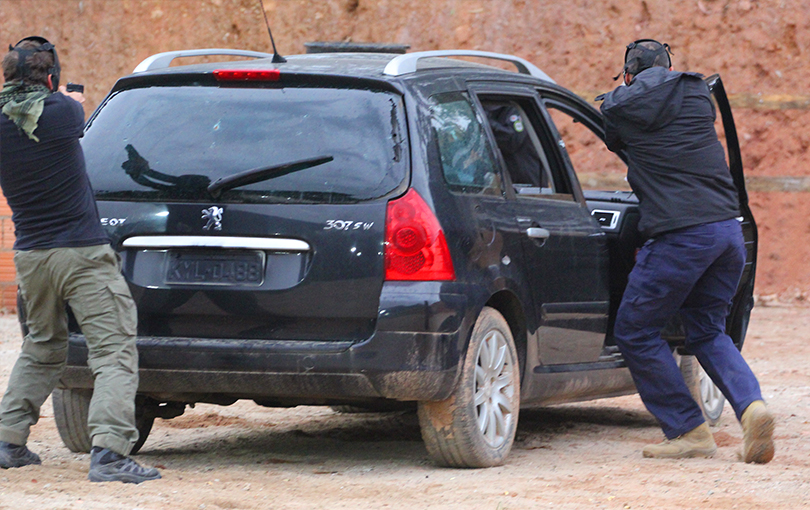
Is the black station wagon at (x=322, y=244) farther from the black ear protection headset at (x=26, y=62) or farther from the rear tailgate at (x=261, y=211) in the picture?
the black ear protection headset at (x=26, y=62)

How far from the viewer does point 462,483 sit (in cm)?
485

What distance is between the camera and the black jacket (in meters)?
5.68

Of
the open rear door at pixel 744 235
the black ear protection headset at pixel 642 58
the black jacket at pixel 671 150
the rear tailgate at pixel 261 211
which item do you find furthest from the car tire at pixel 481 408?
the open rear door at pixel 744 235

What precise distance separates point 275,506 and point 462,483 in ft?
2.78

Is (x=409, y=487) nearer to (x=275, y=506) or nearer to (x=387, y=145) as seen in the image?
(x=275, y=506)

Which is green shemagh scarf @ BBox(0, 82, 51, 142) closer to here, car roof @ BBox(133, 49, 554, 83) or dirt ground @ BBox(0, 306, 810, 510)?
car roof @ BBox(133, 49, 554, 83)

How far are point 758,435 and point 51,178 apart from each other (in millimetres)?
3230

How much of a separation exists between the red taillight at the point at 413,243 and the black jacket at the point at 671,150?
1.35 metres

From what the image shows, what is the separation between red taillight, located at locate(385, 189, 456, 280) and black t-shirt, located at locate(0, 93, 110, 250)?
3.65ft

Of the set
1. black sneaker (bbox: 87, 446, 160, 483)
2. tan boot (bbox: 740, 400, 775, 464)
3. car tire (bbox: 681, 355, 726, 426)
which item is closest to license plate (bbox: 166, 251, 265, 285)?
black sneaker (bbox: 87, 446, 160, 483)

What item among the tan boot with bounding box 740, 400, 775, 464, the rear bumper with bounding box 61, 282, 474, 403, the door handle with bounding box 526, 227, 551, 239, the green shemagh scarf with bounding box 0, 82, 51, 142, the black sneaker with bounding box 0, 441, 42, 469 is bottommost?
the black sneaker with bounding box 0, 441, 42, 469

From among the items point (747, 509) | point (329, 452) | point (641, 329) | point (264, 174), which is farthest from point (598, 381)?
point (264, 174)

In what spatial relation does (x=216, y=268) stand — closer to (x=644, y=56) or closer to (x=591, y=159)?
(x=644, y=56)

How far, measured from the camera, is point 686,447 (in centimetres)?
577
